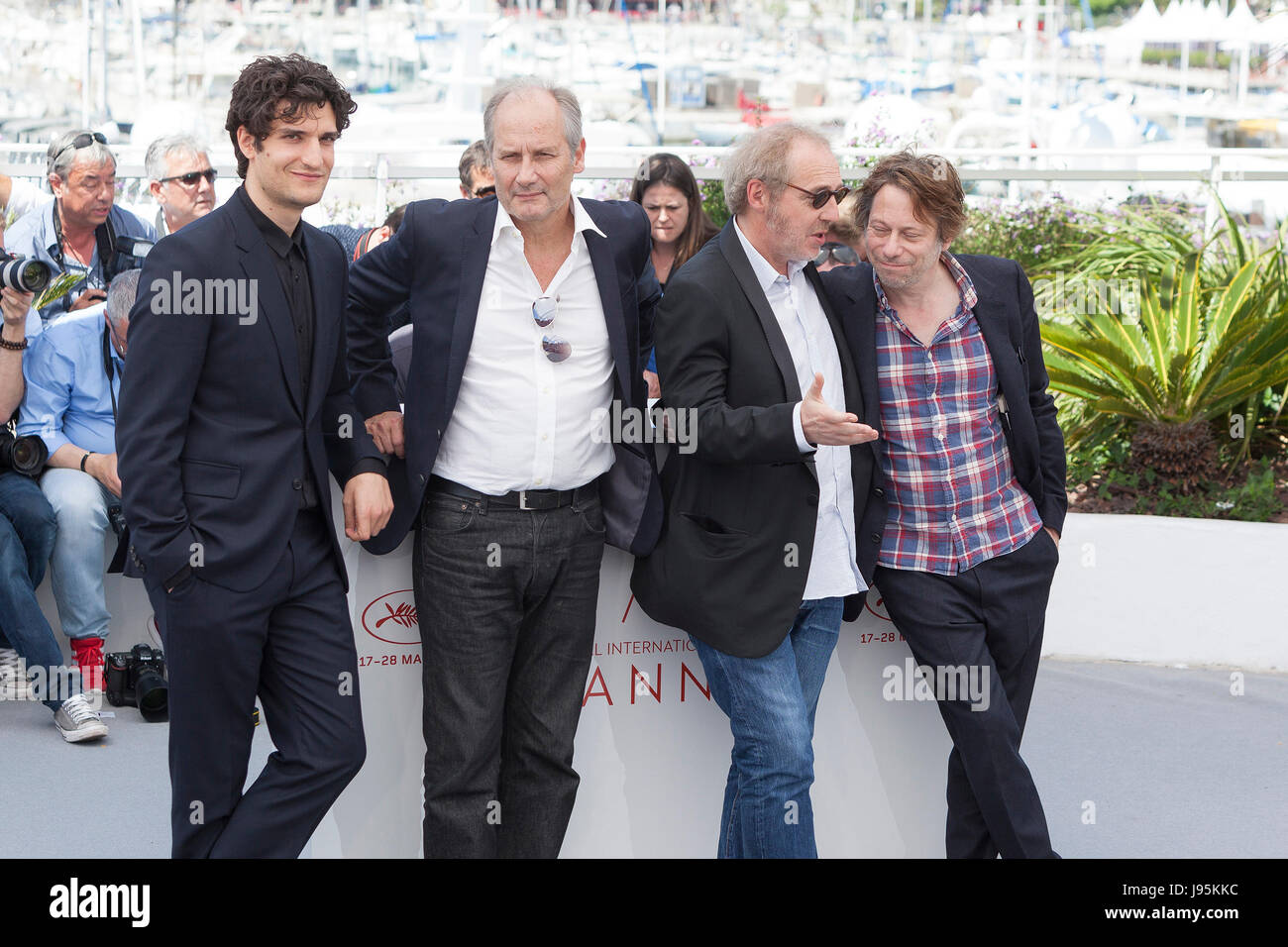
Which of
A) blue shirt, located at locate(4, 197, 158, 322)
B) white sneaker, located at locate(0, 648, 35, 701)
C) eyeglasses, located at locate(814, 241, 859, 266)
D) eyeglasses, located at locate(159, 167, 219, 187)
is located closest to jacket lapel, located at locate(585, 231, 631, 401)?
eyeglasses, located at locate(814, 241, 859, 266)

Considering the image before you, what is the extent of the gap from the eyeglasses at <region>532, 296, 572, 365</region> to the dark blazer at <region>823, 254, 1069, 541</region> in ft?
2.34

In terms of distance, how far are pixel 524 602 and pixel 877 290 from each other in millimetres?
1148

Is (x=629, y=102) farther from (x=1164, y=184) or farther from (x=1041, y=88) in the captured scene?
(x=1164, y=184)

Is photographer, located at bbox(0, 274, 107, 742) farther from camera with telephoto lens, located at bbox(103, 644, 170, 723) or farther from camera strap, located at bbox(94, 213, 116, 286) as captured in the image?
camera strap, located at bbox(94, 213, 116, 286)

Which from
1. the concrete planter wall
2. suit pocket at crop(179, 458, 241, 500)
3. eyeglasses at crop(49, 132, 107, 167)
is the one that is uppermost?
eyeglasses at crop(49, 132, 107, 167)

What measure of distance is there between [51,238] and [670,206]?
270 cm

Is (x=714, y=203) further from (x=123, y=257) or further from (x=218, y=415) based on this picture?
(x=218, y=415)

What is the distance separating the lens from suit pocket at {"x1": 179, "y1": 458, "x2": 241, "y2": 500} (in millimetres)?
2908

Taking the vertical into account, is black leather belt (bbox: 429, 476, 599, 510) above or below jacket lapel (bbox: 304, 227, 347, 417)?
below

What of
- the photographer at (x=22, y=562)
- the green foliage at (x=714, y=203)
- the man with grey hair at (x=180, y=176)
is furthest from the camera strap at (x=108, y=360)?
the green foliage at (x=714, y=203)

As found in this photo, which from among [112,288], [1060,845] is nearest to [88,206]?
[112,288]

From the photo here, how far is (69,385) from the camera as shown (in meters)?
5.34

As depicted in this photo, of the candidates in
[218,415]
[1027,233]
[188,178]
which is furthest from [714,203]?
[218,415]

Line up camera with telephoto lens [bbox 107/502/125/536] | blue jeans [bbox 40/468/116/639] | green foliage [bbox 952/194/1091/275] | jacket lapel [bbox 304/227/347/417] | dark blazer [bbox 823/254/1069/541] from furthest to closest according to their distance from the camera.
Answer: green foliage [bbox 952/194/1091/275]
camera with telephoto lens [bbox 107/502/125/536]
blue jeans [bbox 40/468/116/639]
dark blazer [bbox 823/254/1069/541]
jacket lapel [bbox 304/227/347/417]
